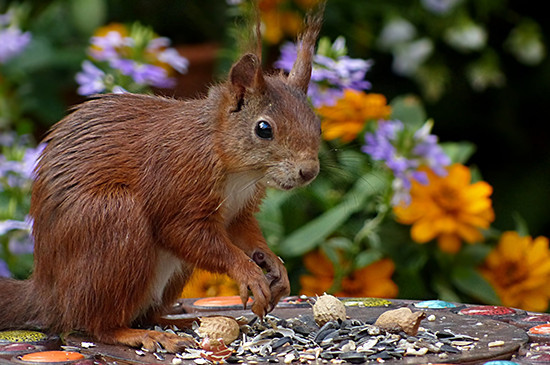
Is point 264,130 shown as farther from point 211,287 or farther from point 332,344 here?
point 211,287

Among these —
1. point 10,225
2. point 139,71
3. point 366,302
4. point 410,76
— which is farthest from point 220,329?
point 410,76

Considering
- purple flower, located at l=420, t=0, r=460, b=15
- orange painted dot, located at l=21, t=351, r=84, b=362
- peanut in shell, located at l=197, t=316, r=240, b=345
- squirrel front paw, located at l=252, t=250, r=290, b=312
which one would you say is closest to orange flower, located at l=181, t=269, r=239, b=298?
squirrel front paw, located at l=252, t=250, r=290, b=312

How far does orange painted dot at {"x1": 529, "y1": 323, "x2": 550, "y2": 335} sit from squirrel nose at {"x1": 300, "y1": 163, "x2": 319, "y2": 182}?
54 centimetres

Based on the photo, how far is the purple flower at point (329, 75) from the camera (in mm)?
2660

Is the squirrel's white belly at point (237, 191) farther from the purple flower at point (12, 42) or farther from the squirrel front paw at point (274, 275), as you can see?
the purple flower at point (12, 42)

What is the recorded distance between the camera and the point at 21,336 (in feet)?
5.96

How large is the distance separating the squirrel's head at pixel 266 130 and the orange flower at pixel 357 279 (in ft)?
3.33

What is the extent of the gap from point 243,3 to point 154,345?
1413mm

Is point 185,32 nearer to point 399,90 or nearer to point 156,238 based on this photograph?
point 399,90

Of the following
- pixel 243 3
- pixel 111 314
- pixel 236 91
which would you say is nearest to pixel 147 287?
pixel 111 314

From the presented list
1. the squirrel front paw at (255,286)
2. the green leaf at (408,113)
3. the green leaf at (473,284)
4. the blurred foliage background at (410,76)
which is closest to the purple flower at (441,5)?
the blurred foliage background at (410,76)

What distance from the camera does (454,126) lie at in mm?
4016

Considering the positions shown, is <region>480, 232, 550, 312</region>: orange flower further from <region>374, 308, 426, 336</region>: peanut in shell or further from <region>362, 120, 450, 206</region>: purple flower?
<region>374, 308, 426, 336</region>: peanut in shell

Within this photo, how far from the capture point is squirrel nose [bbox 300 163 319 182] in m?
1.73
